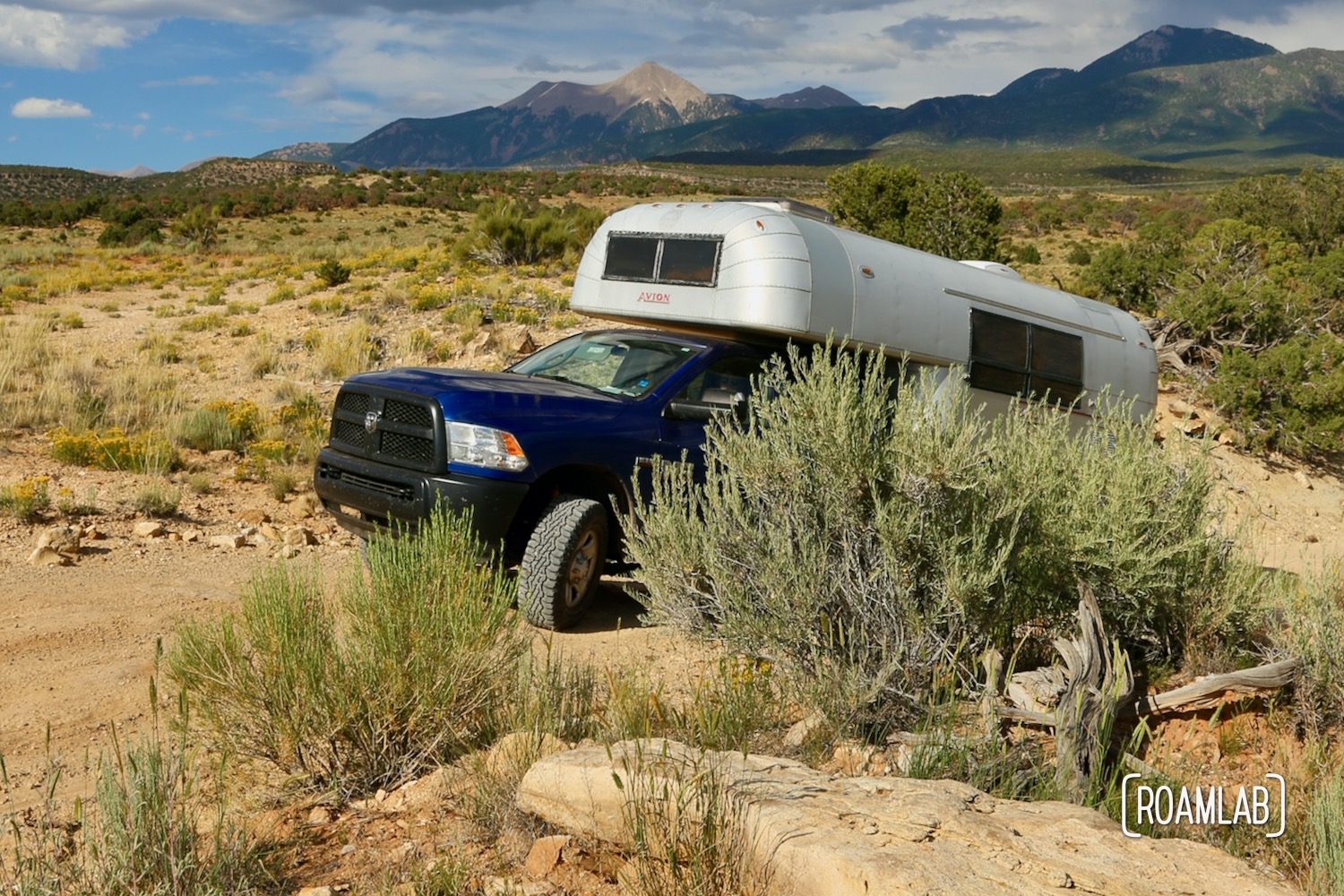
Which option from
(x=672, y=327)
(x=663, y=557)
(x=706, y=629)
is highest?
(x=672, y=327)

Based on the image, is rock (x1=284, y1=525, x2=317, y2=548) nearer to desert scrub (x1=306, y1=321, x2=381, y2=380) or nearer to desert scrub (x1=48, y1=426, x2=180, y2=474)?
desert scrub (x1=48, y1=426, x2=180, y2=474)

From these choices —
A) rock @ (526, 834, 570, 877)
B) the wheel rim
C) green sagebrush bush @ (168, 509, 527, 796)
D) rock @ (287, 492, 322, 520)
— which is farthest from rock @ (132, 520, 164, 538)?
rock @ (526, 834, 570, 877)

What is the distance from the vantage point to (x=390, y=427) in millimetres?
6289

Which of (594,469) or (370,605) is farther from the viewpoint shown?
(594,469)

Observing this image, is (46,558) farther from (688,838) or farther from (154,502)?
(688,838)

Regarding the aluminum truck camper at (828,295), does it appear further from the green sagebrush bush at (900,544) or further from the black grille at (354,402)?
the black grille at (354,402)

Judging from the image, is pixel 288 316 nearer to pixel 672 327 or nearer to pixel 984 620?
pixel 672 327

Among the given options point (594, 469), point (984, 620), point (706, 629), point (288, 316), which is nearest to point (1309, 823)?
point (984, 620)

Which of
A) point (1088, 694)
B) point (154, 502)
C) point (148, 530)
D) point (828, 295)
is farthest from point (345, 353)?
point (1088, 694)

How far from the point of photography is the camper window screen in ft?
25.5

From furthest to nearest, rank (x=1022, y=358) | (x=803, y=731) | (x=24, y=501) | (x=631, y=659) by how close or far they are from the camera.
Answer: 1. (x=1022, y=358)
2. (x=24, y=501)
3. (x=631, y=659)
4. (x=803, y=731)

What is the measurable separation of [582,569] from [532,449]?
31.4 inches

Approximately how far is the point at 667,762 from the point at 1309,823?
2.14 metres

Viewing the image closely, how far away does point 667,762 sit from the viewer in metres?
3.29
